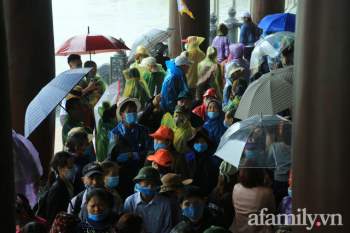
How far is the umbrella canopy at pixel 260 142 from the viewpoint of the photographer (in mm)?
5750

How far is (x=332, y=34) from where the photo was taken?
3.79m

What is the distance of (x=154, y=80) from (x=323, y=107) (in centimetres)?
652

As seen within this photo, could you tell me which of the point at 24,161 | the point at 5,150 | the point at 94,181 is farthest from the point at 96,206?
the point at 5,150

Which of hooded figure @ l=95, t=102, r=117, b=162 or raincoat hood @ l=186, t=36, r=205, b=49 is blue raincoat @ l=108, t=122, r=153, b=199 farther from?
raincoat hood @ l=186, t=36, r=205, b=49

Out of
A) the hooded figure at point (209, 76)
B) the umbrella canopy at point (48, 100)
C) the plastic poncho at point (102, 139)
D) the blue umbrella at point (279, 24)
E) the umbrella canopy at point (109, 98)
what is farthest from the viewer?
the blue umbrella at point (279, 24)

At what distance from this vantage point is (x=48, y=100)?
6.43 m

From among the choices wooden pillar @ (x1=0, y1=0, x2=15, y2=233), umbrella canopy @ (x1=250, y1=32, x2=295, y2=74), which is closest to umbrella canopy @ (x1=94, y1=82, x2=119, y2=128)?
umbrella canopy @ (x1=250, y1=32, x2=295, y2=74)

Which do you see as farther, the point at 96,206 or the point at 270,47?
the point at 270,47

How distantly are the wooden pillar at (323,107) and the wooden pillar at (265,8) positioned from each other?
13456 mm

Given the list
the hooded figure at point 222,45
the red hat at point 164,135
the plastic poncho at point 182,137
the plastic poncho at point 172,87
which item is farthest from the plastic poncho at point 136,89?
the hooded figure at point 222,45

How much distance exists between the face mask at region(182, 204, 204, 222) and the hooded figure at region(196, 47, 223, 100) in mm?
5582

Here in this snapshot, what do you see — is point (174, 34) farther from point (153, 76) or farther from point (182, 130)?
point (182, 130)

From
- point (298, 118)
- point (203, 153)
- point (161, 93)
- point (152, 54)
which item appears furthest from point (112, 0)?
point (298, 118)

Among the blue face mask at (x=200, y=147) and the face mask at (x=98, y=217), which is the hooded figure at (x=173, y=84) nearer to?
the blue face mask at (x=200, y=147)
